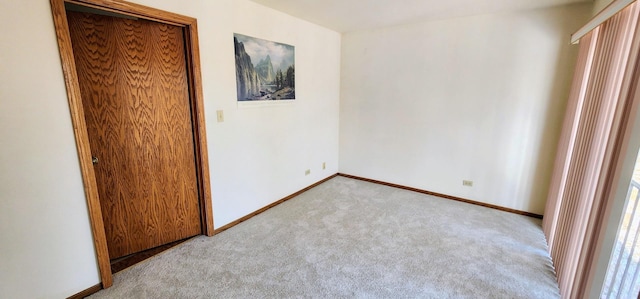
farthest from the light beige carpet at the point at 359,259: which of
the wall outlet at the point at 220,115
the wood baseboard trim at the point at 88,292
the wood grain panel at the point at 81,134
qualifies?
the wall outlet at the point at 220,115

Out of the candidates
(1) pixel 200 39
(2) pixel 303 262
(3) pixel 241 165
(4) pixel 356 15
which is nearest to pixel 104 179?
(3) pixel 241 165

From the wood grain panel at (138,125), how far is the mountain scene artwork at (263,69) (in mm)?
552

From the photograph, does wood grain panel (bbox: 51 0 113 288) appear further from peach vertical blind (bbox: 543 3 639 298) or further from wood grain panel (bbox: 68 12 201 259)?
peach vertical blind (bbox: 543 3 639 298)

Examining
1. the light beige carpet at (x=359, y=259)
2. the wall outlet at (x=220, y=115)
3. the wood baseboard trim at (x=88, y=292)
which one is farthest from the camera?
the wall outlet at (x=220, y=115)

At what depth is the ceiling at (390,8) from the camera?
2643mm

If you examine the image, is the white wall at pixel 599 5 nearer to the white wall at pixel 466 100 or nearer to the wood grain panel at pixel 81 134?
the white wall at pixel 466 100

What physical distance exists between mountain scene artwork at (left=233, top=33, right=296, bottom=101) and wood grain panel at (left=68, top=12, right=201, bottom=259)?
0.55 m

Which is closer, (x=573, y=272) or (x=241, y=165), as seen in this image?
(x=573, y=272)

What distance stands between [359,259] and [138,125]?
2.15 meters

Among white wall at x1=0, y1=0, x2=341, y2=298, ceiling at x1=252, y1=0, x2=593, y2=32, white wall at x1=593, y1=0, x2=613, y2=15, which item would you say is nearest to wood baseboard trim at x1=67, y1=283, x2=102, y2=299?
white wall at x1=0, y1=0, x2=341, y2=298

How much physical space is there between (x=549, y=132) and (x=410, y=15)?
202 cm

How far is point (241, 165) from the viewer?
2867mm

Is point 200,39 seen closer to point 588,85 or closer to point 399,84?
point 399,84

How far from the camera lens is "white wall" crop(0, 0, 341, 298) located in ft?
4.85
